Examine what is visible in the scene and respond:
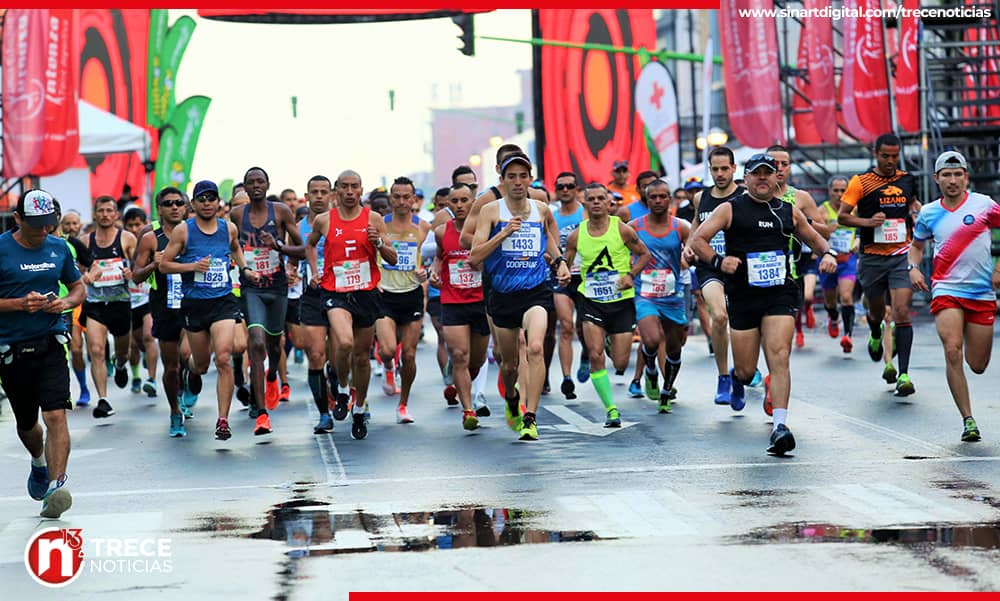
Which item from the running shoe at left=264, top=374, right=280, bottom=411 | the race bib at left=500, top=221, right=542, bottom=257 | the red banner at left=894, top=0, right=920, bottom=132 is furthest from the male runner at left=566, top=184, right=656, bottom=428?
the red banner at left=894, top=0, right=920, bottom=132

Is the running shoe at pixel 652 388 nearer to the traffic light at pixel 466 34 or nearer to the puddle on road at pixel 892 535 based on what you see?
the puddle on road at pixel 892 535

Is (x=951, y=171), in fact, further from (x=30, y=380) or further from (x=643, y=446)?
(x=30, y=380)

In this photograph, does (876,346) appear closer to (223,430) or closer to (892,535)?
(223,430)

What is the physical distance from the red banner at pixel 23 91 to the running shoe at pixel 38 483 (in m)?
14.8

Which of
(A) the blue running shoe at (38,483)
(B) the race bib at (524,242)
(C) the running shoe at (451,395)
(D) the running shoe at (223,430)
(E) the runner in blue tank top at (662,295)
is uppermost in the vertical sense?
(B) the race bib at (524,242)

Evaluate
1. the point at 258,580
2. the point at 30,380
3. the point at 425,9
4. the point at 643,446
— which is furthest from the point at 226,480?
the point at 425,9

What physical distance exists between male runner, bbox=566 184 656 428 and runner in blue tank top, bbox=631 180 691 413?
33 cm

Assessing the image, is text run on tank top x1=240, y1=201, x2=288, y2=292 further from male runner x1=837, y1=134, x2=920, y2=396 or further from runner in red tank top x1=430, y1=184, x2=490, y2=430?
male runner x1=837, y1=134, x2=920, y2=396

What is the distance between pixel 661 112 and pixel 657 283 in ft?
52.5

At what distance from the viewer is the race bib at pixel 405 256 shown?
1495cm

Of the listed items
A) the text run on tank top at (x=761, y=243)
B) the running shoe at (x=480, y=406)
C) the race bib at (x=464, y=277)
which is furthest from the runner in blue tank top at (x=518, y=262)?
the running shoe at (x=480, y=406)

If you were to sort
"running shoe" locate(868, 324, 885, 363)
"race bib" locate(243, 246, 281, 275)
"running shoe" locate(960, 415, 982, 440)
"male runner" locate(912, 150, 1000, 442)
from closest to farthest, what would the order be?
"running shoe" locate(960, 415, 982, 440) → "male runner" locate(912, 150, 1000, 442) → "race bib" locate(243, 246, 281, 275) → "running shoe" locate(868, 324, 885, 363)

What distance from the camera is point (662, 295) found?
1465 cm

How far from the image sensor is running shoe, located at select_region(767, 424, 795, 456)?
36.2 feet
